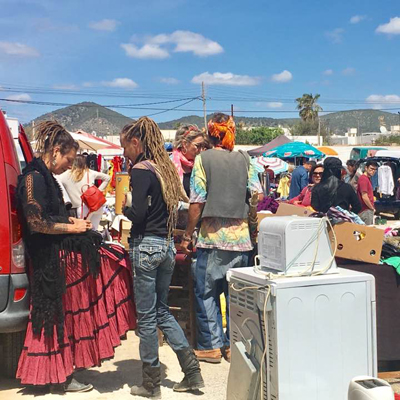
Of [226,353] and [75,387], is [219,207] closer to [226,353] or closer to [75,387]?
[226,353]

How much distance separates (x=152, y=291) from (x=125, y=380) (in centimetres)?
95

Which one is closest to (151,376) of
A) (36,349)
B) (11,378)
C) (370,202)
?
(36,349)

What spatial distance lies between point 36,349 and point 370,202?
6.51 meters

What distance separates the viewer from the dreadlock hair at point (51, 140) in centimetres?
399

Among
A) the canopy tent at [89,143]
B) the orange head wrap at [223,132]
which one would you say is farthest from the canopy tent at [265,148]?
the orange head wrap at [223,132]

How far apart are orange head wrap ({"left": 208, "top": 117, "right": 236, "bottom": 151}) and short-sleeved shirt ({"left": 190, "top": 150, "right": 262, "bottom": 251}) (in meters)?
0.26

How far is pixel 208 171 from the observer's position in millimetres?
4352

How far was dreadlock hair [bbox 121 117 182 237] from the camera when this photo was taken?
3916mm

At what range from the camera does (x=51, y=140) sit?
3.98 meters

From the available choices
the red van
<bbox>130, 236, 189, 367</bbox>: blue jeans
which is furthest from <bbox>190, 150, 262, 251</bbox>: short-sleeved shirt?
the red van

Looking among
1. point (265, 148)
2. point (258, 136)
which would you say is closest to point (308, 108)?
point (258, 136)

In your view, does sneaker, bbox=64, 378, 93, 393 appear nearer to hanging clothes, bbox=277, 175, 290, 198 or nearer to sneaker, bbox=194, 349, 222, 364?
sneaker, bbox=194, 349, 222, 364

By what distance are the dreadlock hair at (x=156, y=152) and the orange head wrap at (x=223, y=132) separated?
0.64m

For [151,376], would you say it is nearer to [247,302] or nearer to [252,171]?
[247,302]
